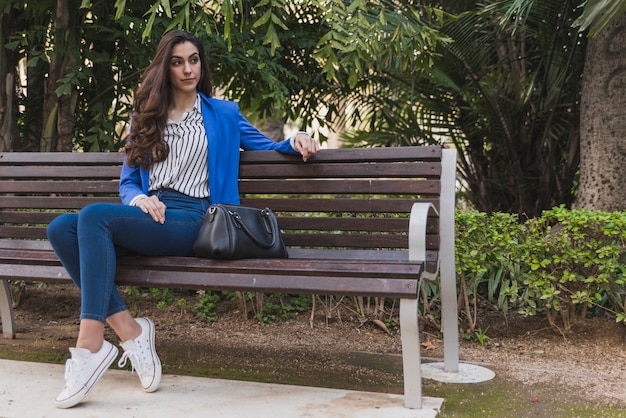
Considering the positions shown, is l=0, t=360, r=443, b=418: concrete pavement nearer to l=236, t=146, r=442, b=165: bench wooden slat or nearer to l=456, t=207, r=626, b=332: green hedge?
l=236, t=146, r=442, b=165: bench wooden slat

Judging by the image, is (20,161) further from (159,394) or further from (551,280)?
(551,280)

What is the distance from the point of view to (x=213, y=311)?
4.61 meters

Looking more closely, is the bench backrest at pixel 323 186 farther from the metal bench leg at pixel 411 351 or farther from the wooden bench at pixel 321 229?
the metal bench leg at pixel 411 351

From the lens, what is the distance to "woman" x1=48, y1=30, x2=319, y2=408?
2.87m

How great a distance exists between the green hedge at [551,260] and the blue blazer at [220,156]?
1.14 m

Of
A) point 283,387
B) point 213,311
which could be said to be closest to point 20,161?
point 213,311

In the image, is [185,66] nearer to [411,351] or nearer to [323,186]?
[323,186]

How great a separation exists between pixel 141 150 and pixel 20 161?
3.62 ft

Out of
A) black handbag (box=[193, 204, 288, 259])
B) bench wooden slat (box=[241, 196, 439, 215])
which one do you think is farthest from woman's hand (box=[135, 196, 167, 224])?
bench wooden slat (box=[241, 196, 439, 215])

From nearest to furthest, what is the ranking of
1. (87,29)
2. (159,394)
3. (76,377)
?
1. (76,377)
2. (159,394)
3. (87,29)

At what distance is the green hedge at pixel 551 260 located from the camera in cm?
375

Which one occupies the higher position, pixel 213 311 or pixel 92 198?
pixel 92 198

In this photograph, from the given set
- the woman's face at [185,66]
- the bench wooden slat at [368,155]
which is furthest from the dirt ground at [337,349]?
the woman's face at [185,66]

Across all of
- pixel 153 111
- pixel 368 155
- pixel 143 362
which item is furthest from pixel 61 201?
pixel 368 155
